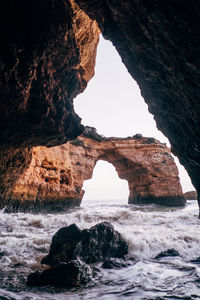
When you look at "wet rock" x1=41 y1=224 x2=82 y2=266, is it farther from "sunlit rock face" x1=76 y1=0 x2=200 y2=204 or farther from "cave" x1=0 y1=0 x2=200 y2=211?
"sunlit rock face" x1=76 y1=0 x2=200 y2=204

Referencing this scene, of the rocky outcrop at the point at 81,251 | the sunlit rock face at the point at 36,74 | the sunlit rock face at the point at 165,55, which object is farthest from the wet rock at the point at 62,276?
the sunlit rock face at the point at 36,74

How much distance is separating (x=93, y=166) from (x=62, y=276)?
16.1 metres

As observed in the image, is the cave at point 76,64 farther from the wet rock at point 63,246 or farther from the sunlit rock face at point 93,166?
the sunlit rock face at point 93,166

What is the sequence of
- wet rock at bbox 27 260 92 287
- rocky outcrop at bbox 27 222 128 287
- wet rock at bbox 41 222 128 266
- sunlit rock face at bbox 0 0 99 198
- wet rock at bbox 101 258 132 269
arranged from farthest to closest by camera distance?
sunlit rock face at bbox 0 0 99 198
wet rock at bbox 41 222 128 266
wet rock at bbox 101 258 132 269
rocky outcrop at bbox 27 222 128 287
wet rock at bbox 27 260 92 287

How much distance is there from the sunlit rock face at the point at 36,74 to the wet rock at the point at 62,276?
320 cm

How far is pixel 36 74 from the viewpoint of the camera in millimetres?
4379

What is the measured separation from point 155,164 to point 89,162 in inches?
269

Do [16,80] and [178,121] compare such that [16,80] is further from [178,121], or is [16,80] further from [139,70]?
[178,121]

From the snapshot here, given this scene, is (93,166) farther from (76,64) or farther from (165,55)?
(165,55)

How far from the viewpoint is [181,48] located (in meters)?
2.61

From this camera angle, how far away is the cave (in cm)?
266

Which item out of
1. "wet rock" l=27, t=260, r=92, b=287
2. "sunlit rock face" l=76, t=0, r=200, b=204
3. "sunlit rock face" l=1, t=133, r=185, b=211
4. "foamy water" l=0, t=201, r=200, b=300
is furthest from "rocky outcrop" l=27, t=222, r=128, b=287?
"sunlit rock face" l=1, t=133, r=185, b=211

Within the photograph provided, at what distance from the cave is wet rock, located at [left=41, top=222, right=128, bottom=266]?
7.19ft

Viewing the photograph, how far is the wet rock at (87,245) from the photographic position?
338cm
